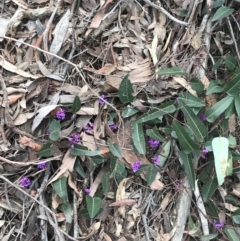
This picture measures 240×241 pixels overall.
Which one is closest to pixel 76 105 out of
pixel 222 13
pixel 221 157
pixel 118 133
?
pixel 118 133

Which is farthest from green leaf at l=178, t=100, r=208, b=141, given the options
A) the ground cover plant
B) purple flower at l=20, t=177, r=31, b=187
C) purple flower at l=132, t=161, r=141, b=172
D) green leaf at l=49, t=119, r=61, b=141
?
purple flower at l=20, t=177, r=31, b=187

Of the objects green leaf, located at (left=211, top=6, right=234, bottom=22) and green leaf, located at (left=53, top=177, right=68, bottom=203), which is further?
green leaf, located at (left=211, top=6, right=234, bottom=22)

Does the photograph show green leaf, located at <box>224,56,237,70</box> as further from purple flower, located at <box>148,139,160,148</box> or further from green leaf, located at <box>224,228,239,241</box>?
green leaf, located at <box>224,228,239,241</box>

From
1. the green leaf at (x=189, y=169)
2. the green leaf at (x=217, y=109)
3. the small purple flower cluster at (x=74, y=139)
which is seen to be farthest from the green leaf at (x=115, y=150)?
the green leaf at (x=217, y=109)

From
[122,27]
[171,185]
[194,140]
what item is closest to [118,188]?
[171,185]

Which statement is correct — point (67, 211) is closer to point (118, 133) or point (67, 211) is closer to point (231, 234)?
point (118, 133)

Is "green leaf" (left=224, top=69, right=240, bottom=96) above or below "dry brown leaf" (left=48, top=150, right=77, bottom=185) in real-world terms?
above
